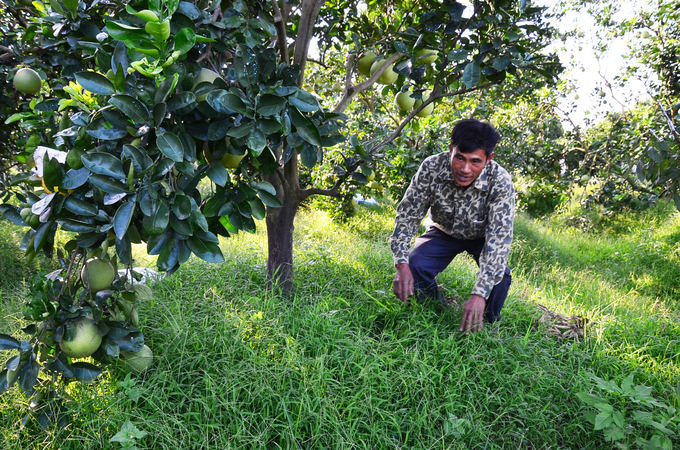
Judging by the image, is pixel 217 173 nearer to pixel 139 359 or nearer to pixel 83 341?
pixel 83 341

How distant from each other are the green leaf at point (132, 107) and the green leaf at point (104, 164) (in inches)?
4.6

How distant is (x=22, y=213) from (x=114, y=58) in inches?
23.8

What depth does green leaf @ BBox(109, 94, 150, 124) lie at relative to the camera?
1.02 metres

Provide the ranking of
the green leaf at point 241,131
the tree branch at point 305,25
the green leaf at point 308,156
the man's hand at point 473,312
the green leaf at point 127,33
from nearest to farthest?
the green leaf at point 127,33, the green leaf at point 241,131, the green leaf at point 308,156, the tree branch at point 305,25, the man's hand at point 473,312

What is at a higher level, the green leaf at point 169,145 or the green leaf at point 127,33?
the green leaf at point 127,33

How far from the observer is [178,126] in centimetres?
119

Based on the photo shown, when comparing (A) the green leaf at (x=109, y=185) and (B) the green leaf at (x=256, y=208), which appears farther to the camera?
(B) the green leaf at (x=256, y=208)

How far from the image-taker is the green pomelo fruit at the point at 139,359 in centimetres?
170

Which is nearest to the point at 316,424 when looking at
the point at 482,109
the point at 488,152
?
the point at 488,152

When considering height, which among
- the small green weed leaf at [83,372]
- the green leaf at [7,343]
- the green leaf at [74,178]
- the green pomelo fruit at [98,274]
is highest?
the green leaf at [74,178]

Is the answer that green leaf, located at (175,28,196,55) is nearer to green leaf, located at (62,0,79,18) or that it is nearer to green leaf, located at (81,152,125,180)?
green leaf, located at (81,152,125,180)

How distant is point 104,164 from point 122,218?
0.14 metres

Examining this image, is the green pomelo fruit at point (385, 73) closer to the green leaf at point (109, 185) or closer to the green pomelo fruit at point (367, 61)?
the green pomelo fruit at point (367, 61)

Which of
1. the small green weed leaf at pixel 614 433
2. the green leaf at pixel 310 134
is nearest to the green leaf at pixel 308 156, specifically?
the green leaf at pixel 310 134
